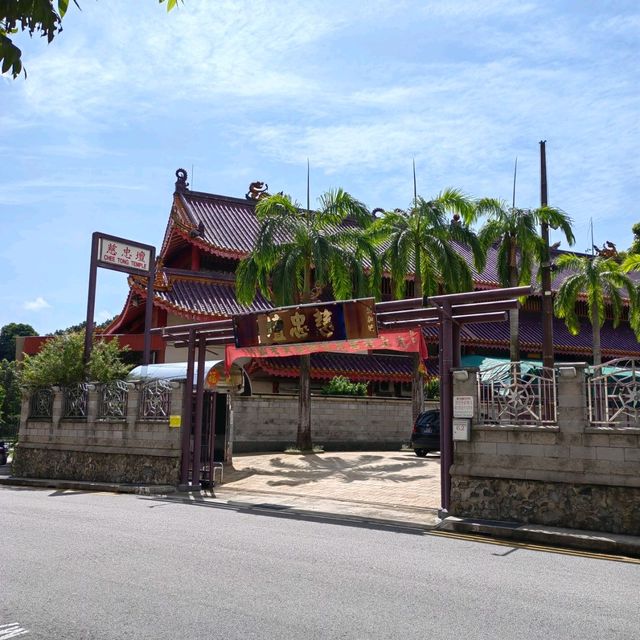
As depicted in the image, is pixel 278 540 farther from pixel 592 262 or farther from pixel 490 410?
pixel 592 262

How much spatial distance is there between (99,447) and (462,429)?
34.8 ft

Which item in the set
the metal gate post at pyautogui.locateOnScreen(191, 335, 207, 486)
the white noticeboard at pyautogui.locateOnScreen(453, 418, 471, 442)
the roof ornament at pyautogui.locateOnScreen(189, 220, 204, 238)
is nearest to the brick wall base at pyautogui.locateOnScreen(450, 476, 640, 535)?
the white noticeboard at pyautogui.locateOnScreen(453, 418, 471, 442)

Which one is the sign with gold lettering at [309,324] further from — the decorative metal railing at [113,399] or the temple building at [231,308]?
the temple building at [231,308]

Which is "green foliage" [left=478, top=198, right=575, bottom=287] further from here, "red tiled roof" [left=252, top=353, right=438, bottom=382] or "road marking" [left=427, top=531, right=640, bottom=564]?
"road marking" [left=427, top=531, right=640, bottom=564]

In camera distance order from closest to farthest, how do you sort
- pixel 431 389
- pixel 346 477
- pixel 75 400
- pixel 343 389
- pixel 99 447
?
pixel 346 477 < pixel 99 447 < pixel 75 400 < pixel 343 389 < pixel 431 389

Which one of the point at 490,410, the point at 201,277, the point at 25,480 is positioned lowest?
the point at 25,480

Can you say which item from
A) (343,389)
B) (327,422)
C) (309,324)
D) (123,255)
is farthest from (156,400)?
(343,389)

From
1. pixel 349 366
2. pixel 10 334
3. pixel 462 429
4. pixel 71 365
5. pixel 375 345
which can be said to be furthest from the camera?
pixel 10 334

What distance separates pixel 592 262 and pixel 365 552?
23401 millimetres

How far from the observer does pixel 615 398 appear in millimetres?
10711

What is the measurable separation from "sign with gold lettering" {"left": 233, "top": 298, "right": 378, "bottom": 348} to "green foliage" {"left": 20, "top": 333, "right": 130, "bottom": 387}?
5883 millimetres

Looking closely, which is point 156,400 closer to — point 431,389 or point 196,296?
point 196,296

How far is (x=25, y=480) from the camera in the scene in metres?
19.2

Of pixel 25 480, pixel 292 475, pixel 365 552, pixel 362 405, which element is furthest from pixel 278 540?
pixel 362 405
